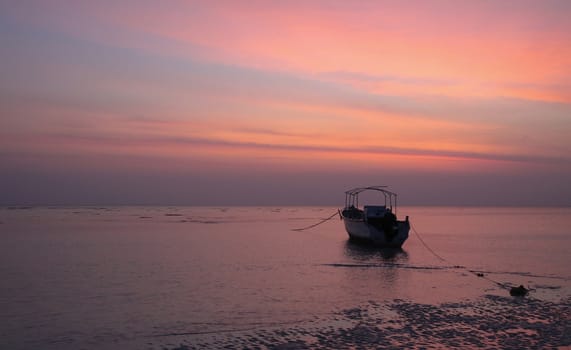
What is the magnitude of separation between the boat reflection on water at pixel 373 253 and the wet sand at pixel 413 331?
619 inches

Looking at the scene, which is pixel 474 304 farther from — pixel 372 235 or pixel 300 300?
pixel 372 235

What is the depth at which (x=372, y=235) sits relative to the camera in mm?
40531

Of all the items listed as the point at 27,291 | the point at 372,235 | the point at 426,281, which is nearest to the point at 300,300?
the point at 426,281

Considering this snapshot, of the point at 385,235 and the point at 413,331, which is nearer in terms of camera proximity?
the point at 413,331

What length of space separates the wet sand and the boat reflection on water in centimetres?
1572

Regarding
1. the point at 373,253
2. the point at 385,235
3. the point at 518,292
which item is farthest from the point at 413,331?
the point at 385,235

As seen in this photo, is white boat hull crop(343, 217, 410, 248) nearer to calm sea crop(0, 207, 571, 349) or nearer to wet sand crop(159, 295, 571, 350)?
calm sea crop(0, 207, 571, 349)

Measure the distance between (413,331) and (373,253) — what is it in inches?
932

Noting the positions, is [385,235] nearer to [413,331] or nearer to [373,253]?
[373,253]

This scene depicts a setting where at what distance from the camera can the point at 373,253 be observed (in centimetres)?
3712

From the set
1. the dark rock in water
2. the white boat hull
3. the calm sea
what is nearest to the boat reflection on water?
the calm sea

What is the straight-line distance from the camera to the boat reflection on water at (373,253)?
108 feet

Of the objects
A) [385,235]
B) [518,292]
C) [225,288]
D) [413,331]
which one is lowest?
[225,288]

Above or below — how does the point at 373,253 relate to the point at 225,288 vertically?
below
